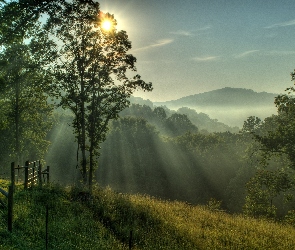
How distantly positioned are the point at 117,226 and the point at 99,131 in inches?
398

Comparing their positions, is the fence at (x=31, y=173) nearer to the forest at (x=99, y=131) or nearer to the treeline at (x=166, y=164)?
the forest at (x=99, y=131)

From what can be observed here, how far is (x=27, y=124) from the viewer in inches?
1328

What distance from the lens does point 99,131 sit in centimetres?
2192

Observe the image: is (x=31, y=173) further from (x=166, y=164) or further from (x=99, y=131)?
(x=166, y=164)

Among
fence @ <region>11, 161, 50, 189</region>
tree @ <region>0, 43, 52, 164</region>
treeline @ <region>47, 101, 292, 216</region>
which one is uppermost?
tree @ <region>0, 43, 52, 164</region>

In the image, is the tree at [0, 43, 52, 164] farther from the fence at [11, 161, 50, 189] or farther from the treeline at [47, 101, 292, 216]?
the treeline at [47, 101, 292, 216]

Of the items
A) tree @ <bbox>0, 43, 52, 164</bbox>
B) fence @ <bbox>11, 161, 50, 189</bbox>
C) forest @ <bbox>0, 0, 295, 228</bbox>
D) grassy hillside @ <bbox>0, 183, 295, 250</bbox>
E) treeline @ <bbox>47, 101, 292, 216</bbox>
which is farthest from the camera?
treeline @ <bbox>47, 101, 292, 216</bbox>

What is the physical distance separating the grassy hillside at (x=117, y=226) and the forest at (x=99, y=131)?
3.86m

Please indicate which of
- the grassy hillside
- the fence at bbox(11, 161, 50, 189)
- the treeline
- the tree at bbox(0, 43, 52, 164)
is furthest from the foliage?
the treeline

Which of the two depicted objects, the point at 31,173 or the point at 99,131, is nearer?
the point at 31,173

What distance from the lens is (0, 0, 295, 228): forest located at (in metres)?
20.4

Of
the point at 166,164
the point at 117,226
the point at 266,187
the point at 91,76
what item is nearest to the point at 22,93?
the point at 91,76

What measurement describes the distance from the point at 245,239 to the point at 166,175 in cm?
5721

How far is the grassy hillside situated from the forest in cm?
386
